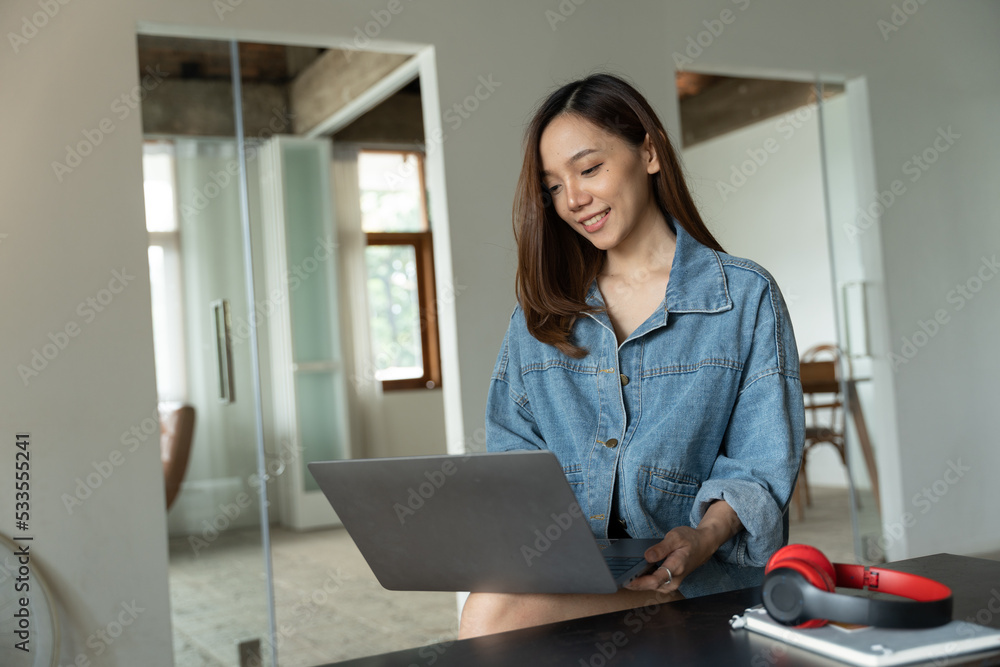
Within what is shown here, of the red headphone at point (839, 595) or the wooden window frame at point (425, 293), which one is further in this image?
the wooden window frame at point (425, 293)

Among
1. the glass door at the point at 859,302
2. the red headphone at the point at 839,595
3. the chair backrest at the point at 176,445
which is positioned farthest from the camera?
the glass door at the point at 859,302

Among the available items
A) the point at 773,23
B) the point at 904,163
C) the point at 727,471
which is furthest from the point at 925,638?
the point at 904,163

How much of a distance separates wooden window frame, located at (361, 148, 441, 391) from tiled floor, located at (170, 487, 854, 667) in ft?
6.40

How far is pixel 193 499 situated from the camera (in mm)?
2871

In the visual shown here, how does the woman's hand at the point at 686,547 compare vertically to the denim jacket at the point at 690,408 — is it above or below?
below

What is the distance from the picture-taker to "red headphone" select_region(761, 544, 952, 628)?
0.72 meters

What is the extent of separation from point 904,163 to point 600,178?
9.65ft

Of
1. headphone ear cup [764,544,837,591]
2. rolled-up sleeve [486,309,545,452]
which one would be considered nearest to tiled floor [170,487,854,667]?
rolled-up sleeve [486,309,545,452]

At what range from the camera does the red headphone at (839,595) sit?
723mm

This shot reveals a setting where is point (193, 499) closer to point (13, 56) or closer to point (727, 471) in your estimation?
point (13, 56)

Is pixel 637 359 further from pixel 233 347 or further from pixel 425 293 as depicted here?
pixel 425 293

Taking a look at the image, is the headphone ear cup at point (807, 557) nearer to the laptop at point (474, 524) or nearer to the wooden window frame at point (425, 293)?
the laptop at point (474, 524)

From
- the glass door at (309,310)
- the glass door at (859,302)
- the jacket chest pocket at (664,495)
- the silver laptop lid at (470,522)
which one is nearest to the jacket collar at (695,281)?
the jacket chest pocket at (664,495)

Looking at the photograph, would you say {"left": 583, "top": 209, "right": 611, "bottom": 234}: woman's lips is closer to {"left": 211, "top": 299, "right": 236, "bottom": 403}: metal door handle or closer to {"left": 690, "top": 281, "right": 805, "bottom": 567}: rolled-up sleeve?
{"left": 690, "top": 281, "right": 805, "bottom": 567}: rolled-up sleeve
